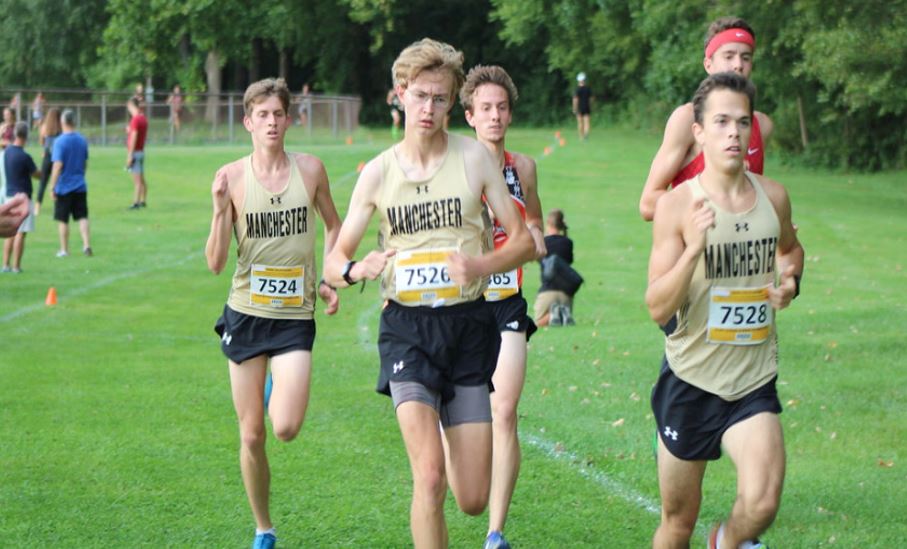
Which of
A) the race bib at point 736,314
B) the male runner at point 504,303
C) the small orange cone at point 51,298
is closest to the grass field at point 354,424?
the small orange cone at point 51,298

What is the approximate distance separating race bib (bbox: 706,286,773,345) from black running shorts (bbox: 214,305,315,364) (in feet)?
7.72

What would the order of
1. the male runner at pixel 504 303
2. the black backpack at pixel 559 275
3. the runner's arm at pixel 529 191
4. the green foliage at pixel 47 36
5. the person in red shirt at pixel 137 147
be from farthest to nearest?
the green foliage at pixel 47 36, the person in red shirt at pixel 137 147, the black backpack at pixel 559 275, the runner's arm at pixel 529 191, the male runner at pixel 504 303

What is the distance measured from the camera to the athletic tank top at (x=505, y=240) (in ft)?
24.0

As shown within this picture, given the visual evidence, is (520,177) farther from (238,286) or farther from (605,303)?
(605,303)

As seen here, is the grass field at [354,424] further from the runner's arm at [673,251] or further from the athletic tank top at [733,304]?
the runner's arm at [673,251]

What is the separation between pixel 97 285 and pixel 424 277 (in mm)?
14576

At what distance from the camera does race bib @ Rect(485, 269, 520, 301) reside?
7.32 metres

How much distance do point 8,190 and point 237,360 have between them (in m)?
14.1

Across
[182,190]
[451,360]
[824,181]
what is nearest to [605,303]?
[451,360]

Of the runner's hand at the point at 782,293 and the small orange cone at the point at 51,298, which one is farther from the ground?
the runner's hand at the point at 782,293

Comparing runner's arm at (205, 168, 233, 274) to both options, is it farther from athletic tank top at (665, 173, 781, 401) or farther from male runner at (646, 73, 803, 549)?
athletic tank top at (665, 173, 781, 401)

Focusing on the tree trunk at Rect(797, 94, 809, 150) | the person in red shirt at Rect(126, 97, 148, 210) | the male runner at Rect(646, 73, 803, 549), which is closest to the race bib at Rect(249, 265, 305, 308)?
the male runner at Rect(646, 73, 803, 549)

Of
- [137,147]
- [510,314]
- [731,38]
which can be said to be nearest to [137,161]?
[137,147]

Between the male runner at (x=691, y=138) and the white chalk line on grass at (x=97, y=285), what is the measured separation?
1126cm
